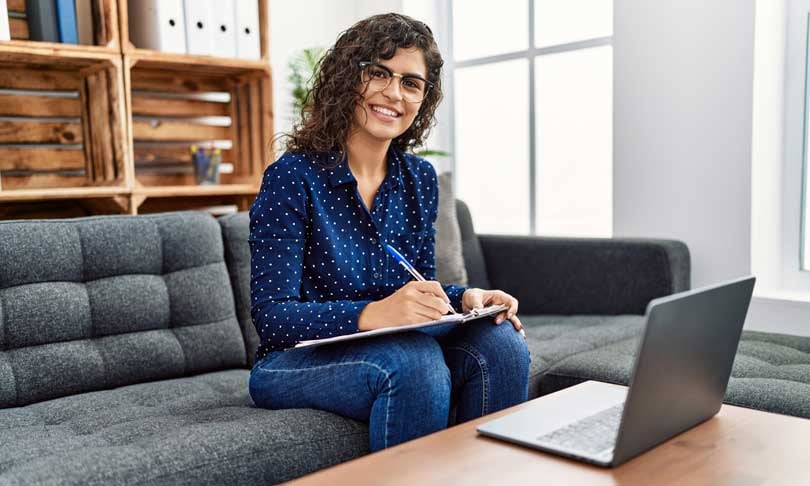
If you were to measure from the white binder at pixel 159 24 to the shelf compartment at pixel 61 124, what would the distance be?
17 centimetres

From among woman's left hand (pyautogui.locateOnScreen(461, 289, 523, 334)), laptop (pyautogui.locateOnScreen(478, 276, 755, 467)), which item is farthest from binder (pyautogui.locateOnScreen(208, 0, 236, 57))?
laptop (pyautogui.locateOnScreen(478, 276, 755, 467))

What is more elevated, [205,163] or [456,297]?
[205,163]

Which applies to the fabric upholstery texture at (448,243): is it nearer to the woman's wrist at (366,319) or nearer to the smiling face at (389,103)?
the smiling face at (389,103)

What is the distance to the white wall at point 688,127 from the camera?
2375mm

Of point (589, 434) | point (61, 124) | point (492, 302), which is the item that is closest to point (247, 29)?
point (61, 124)

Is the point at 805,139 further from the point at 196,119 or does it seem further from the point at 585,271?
the point at 196,119

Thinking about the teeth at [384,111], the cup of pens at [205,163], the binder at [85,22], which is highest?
the binder at [85,22]

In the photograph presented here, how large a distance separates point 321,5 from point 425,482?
2831 mm

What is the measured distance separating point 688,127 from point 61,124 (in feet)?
6.85

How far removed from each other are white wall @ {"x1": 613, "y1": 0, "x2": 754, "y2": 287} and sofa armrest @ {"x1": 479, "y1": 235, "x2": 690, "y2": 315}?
0.73ft

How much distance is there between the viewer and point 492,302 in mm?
1479

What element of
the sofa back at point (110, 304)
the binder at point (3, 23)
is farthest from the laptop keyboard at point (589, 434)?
the binder at point (3, 23)

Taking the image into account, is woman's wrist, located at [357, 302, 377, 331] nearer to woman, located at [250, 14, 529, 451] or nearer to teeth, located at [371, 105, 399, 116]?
woman, located at [250, 14, 529, 451]

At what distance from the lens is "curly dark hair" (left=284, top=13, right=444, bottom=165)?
1518mm
